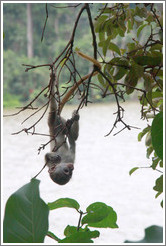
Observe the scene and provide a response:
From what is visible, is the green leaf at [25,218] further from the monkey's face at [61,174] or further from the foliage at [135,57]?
the monkey's face at [61,174]

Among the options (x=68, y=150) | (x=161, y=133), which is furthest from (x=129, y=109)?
(x=161, y=133)

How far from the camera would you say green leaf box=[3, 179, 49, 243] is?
34 cm

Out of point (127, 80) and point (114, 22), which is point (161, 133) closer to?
point (127, 80)

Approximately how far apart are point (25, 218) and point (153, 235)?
0.12 meters

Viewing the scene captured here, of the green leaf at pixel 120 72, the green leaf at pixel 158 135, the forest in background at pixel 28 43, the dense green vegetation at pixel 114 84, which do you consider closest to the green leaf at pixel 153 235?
the dense green vegetation at pixel 114 84

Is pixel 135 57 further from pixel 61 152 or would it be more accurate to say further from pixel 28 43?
pixel 28 43

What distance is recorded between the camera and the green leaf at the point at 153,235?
322 mm

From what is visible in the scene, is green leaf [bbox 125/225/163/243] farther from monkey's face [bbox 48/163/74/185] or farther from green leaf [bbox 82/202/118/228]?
monkey's face [bbox 48/163/74/185]

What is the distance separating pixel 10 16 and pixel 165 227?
8251mm

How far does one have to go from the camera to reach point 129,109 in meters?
6.34

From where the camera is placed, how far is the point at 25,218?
342 mm

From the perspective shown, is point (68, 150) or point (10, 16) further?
point (10, 16)

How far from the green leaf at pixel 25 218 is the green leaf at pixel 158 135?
0.59 ft

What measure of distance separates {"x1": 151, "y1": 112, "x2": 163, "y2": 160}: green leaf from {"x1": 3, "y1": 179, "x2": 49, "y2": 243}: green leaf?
18 centimetres
